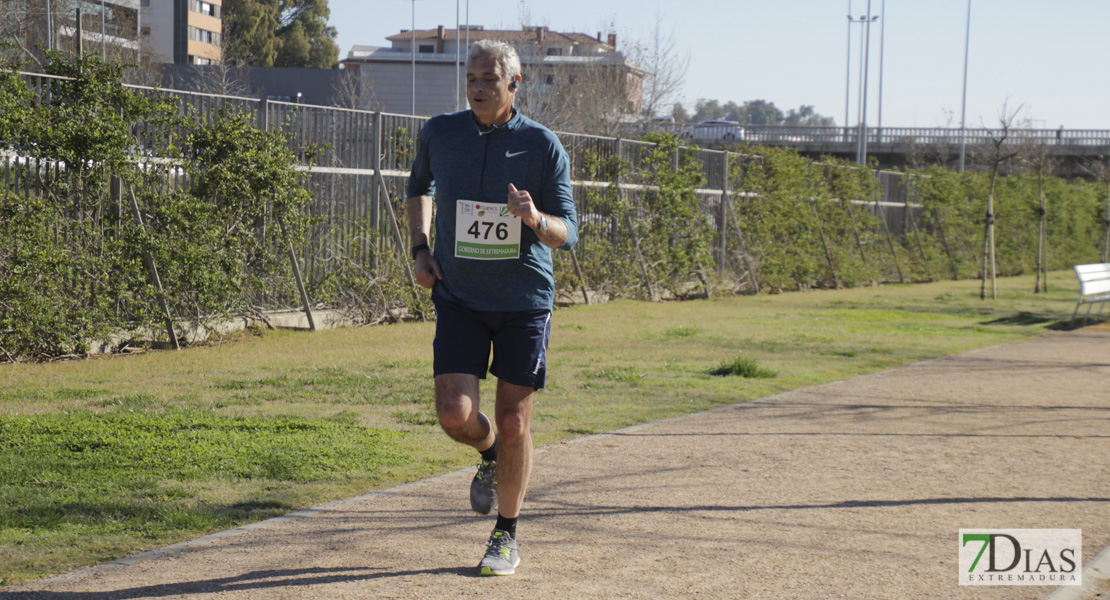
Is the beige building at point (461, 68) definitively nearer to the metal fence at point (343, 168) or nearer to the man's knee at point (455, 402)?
the metal fence at point (343, 168)

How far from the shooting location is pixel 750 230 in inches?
910

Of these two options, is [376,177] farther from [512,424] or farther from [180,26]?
[180,26]

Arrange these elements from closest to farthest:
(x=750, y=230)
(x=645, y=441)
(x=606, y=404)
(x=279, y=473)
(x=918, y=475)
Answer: (x=279, y=473), (x=918, y=475), (x=645, y=441), (x=606, y=404), (x=750, y=230)

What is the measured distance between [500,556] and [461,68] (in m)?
61.3

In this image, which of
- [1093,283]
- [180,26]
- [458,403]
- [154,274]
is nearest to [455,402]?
[458,403]

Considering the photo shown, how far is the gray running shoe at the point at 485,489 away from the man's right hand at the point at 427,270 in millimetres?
842

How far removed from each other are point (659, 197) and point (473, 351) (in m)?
15.9

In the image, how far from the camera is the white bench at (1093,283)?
1728 cm

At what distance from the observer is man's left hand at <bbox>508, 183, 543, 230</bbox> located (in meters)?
4.23

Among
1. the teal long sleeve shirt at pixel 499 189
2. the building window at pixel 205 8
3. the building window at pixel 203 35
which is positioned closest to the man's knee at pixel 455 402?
the teal long sleeve shirt at pixel 499 189

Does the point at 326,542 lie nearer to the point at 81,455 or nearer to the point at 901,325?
the point at 81,455

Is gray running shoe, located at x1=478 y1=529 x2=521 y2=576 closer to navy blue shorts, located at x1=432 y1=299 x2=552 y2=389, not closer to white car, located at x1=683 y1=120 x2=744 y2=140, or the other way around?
navy blue shorts, located at x1=432 y1=299 x2=552 y2=389

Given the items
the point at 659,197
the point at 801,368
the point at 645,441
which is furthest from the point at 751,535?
the point at 659,197

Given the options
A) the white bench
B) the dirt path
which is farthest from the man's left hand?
the white bench
